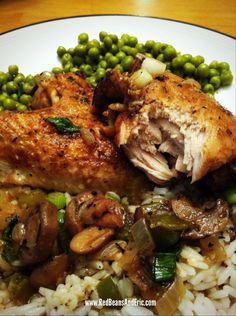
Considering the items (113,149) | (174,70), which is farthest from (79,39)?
(113,149)

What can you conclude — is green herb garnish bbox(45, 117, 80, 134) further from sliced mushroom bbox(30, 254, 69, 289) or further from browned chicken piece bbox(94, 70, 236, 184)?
sliced mushroom bbox(30, 254, 69, 289)

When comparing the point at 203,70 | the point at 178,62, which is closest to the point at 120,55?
the point at 178,62

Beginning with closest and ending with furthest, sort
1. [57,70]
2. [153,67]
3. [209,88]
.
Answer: [153,67] < [209,88] < [57,70]

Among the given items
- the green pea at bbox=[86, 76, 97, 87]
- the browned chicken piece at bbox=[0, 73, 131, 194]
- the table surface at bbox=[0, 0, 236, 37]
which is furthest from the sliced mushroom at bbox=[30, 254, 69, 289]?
the table surface at bbox=[0, 0, 236, 37]

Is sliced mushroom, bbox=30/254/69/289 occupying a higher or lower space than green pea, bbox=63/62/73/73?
lower

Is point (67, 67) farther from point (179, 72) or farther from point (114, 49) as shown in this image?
point (179, 72)
